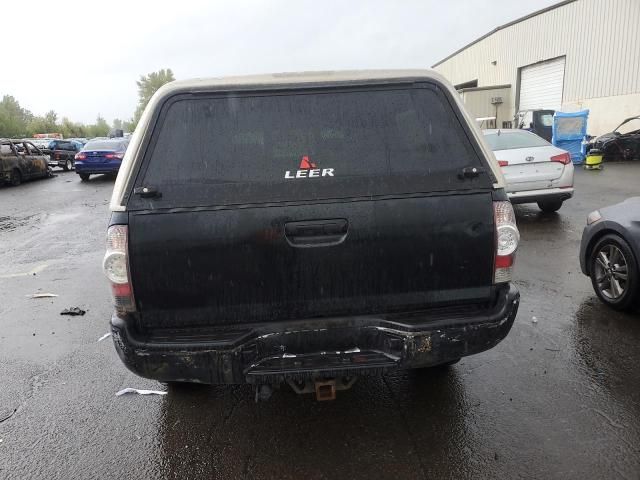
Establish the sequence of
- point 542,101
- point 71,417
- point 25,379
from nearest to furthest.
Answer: point 71,417, point 25,379, point 542,101

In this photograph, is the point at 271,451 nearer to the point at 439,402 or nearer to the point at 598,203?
the point at 439,402

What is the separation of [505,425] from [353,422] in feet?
3.11

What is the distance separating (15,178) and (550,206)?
19.4m

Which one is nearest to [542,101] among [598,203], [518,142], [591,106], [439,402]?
[591,106]

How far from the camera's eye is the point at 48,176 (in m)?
22.3

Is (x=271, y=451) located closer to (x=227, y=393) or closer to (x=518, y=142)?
(x=227, y=393)

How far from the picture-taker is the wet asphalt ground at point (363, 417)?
108 inches

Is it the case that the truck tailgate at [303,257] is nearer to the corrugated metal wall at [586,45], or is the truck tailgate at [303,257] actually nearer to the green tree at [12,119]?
the corrugated metal wall at [586,45]

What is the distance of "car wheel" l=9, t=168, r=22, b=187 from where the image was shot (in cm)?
1898

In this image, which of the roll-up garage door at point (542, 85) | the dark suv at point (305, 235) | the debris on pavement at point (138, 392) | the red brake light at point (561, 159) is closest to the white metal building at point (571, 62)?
the roll-up garage door at point (542, 85)

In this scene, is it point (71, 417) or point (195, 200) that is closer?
point (195, 200)

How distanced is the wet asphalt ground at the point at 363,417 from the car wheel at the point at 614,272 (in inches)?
6.3

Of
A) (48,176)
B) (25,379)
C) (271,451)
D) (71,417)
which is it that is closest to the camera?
(271,451)

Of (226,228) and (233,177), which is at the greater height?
(233,177)
